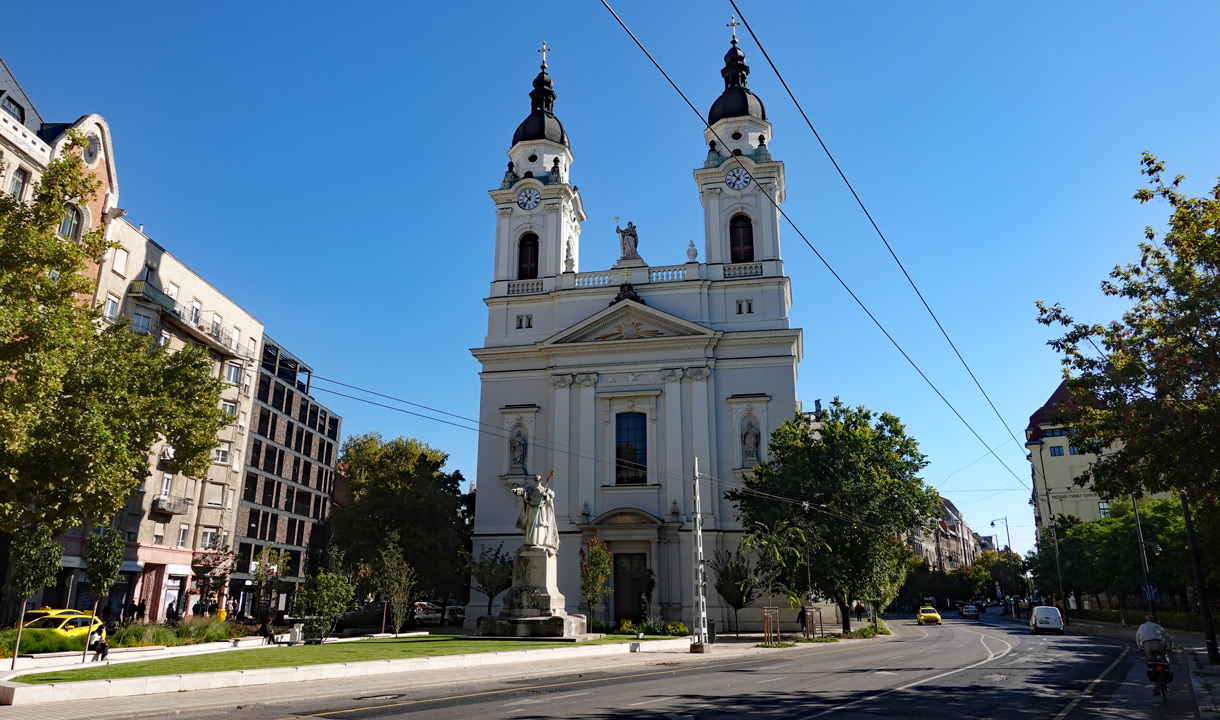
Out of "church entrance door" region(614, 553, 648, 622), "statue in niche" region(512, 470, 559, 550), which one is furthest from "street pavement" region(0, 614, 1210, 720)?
"church entrance door" region(614, 553, 648, 622)

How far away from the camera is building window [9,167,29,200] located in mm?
29297

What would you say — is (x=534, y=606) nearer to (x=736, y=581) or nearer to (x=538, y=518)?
(x=538, y=518)

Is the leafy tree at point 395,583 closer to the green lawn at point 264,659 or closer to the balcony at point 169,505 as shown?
the green lawn at point 264,659

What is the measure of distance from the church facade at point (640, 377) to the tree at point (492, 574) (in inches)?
57.1

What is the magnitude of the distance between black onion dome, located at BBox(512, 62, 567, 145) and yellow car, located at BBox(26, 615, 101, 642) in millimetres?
35370

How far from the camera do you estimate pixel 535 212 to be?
4850 cm

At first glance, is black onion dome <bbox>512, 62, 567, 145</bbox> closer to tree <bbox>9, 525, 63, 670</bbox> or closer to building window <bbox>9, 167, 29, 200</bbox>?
building window <bbox>9, 167, 29, 200</bbox>

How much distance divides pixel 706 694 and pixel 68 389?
54.6ft

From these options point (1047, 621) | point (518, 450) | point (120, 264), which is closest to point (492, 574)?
point (518, 450)

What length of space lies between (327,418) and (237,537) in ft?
64.3

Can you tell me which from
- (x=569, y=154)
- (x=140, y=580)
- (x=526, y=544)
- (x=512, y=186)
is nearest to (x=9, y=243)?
(x=526, y=544)

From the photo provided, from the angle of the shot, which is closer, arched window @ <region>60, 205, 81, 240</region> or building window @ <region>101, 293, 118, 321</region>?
arched window @ <region>60, 205, 81, 240</region>

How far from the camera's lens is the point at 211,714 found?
1096 cm

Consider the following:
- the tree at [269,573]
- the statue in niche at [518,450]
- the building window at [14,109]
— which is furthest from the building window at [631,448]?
the building window at [14,109]
